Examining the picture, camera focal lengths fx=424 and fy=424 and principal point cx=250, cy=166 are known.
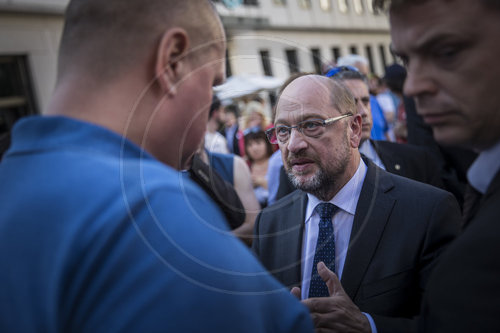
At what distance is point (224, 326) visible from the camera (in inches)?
33.8

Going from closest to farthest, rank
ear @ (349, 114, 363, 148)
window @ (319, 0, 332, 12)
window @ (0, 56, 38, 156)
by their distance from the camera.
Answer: ear @ (349, 114, 363, 148) → window @ (319, 0, 332, 12) → window @ (0, 56, 38, 156)

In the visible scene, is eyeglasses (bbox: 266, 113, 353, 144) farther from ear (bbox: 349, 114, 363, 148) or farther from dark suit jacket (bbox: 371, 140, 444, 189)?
dark suit jacket (bbox: 371, 140, 444, 189)

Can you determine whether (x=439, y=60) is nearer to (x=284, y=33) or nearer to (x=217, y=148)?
(x=217, y=148)

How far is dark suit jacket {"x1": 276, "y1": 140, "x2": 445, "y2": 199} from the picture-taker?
2.89 metres

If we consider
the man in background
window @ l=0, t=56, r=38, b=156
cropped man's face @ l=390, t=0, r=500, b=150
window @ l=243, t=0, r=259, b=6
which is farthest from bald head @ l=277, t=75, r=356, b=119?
window @ l=243, t=0, r=259, b=6

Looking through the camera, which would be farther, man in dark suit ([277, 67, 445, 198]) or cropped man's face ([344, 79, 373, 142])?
cropped man's face ([344, 79, 373, 142])

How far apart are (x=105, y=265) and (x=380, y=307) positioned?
4.40 ft

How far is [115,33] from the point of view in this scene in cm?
109

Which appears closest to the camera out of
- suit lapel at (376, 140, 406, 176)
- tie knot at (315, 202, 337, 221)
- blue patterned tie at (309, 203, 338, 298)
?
blue patterned tie at (309, 203, 338, 298)

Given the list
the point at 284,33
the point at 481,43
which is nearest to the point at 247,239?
the point at 481,43

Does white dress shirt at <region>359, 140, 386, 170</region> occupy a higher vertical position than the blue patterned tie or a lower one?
higher

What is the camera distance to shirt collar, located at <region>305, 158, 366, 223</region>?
2.13m

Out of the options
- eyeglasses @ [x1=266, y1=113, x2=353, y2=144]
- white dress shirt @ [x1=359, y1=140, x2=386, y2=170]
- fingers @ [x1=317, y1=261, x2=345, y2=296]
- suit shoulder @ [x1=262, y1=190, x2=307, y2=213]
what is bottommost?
fingers @ [x1=317, y1=261, x2=345, y2=296]

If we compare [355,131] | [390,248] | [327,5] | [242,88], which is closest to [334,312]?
[390,248]
